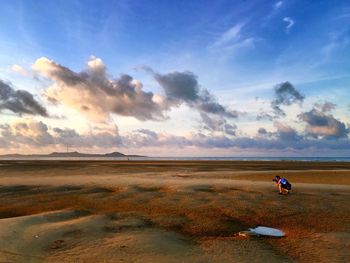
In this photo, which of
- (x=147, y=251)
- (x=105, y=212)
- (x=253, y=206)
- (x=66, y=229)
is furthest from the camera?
(x=253, y=206)

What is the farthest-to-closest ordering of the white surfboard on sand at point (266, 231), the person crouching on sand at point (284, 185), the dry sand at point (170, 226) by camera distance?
the person crouching on sand at point (284, 185), the white surfboard on sand at point (266, 231), the dry sand at point (170, 226)

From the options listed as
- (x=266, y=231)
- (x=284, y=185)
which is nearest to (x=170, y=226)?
(x=266, y=231)

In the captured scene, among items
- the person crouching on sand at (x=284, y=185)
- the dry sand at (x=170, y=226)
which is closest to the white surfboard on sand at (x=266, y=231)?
the dry sand at (x=170, y=226)

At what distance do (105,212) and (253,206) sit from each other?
307 inches

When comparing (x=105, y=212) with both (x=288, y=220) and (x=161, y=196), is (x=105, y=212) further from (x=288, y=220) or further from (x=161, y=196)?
(x=288, y=220)

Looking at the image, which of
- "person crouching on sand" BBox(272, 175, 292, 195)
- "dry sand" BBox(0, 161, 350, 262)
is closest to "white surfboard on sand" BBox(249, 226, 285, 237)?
"dry sand" BBox(0, 161, 350, 262)

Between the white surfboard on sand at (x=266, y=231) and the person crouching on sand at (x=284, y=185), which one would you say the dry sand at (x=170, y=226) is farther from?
the person crouching on sand at (x=284, y=185)

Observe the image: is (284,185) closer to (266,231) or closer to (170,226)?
(266,231)

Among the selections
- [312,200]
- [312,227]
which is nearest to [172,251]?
[312,227]

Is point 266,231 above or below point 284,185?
below

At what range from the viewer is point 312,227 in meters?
14.3

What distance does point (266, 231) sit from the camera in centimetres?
1340

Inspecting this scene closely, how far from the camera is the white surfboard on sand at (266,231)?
42.2 ft

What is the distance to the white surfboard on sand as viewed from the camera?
507 inches
